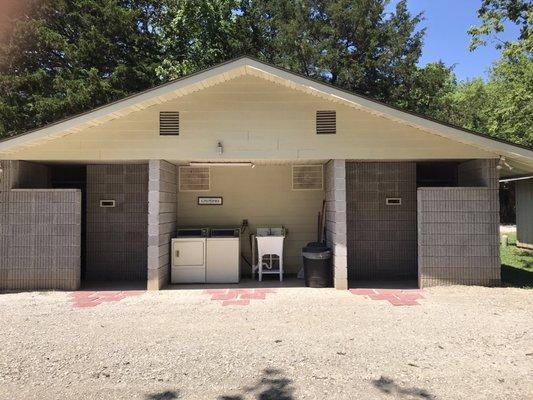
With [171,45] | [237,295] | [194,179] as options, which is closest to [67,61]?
[171,45]

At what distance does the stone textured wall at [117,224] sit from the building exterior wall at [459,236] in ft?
20.5

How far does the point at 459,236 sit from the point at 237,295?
4532 millimetres

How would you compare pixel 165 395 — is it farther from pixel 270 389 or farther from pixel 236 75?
pixel 236 75

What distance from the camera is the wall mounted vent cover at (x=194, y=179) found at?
10.3m

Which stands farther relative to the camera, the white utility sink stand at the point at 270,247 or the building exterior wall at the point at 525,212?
the building exterior wall at the point at 525,212

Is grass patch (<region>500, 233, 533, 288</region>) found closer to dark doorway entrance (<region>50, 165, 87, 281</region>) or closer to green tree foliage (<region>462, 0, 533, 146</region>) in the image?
green tree foliage (<region>462, 0, 533, 146</region>)

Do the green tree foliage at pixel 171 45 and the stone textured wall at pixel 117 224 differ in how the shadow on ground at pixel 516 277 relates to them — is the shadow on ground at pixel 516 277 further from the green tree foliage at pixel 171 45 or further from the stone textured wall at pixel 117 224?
the green tree foliage at pixel 171 45

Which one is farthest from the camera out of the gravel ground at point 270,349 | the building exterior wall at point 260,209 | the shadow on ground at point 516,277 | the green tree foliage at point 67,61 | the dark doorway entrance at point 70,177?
the green tree foliage at point 67,61

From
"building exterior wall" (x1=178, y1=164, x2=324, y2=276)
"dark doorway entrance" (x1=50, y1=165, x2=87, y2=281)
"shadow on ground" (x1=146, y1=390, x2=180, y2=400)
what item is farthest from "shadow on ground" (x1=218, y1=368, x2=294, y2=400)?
"dark doorway entrance" (x1=50, y1=165, x2=87, y2=281)

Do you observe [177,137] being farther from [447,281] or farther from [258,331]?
[447,281]

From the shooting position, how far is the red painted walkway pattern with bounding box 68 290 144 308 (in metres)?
7.42

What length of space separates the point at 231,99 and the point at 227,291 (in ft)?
12.5

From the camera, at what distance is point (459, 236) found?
27.4 feet

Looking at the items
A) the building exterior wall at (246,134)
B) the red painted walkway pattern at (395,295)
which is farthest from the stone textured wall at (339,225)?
the building exterior wall at (246,134)
